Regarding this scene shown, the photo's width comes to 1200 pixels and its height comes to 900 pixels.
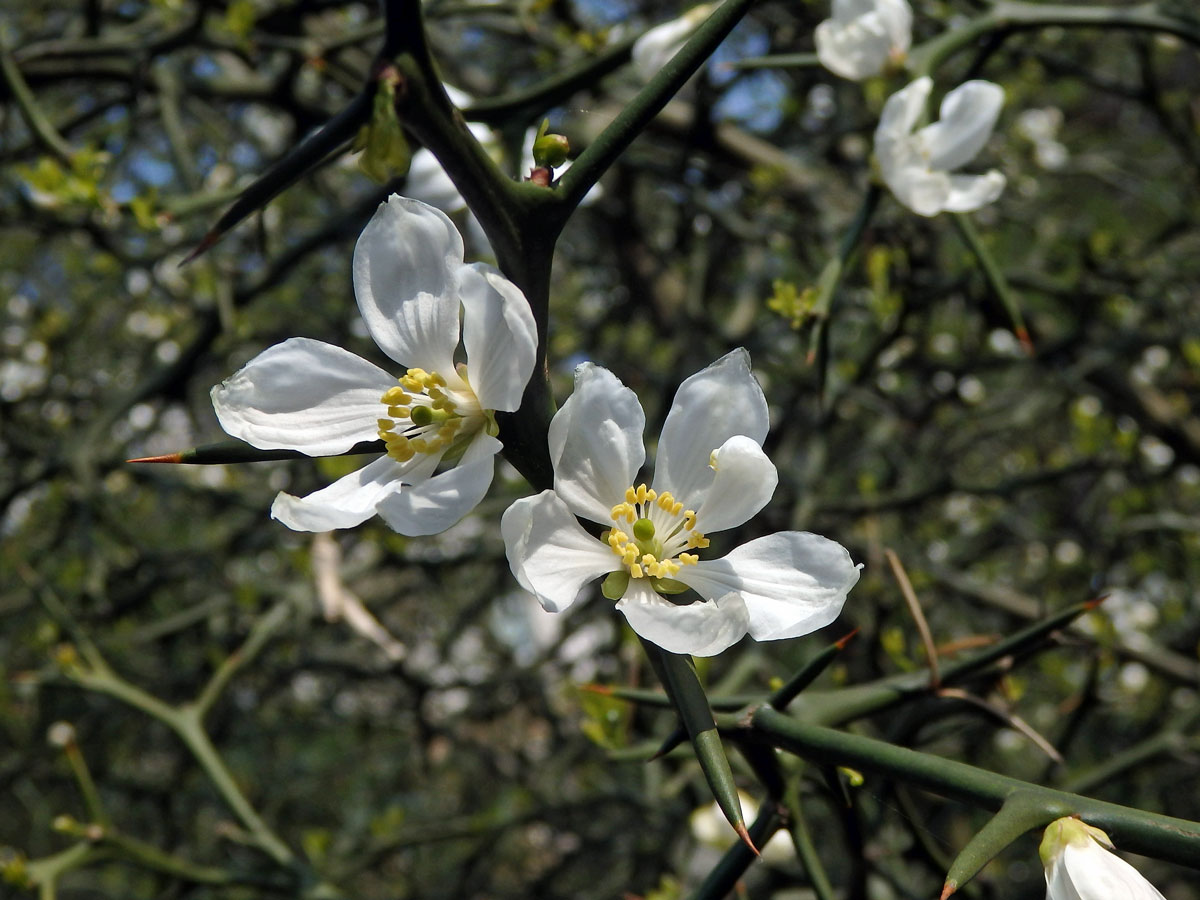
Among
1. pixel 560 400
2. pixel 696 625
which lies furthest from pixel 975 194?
pixel 560 400

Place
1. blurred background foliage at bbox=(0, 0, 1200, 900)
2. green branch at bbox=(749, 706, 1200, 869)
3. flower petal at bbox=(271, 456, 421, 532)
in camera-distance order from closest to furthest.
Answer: green branch at bbox=(749, 706, 1200, 869)
flower petal at bbox=(271, 456, 421, 532)
blurred background foliage at bbox=(0, 0, 1200, 900)

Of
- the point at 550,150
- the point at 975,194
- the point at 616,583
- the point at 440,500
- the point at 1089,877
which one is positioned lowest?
the point at 975,194

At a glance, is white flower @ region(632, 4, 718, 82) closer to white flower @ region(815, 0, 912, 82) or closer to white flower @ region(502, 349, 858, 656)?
white flower @ region(815, 0, 912, 82)

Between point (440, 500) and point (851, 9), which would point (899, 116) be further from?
point (440, 500)

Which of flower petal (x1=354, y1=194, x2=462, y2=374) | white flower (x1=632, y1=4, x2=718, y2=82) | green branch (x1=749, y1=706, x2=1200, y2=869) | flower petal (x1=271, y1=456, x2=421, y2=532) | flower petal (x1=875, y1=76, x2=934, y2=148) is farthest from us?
white flower (x1=632, y1=4, x2=718, y2=82)

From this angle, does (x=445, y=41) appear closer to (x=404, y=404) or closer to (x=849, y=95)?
(x=849, y=95)

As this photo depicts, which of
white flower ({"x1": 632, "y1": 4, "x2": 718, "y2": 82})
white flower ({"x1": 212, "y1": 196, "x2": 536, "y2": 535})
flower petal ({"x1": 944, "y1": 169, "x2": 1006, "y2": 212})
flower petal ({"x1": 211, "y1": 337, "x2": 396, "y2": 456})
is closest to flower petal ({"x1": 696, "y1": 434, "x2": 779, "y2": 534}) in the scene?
white flower ({"x1": 212, "y1": 196, "x2": 536, "y2": 535})
